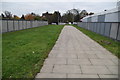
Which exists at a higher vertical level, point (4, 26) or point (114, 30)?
point (4, 26)

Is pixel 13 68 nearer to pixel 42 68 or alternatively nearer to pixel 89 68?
pixel 42 68

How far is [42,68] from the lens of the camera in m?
4.40

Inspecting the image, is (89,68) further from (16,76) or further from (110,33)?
(110,33)

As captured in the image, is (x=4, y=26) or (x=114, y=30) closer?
→ (x=114, y=30)

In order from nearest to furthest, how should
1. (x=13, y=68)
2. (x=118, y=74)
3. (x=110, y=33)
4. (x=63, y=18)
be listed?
(x=118, y=74) < (x=13, y=68) < (x=110, y=33) < (x=63, y=18)

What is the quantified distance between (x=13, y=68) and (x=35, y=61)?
972 millimetres

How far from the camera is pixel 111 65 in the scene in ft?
15.8

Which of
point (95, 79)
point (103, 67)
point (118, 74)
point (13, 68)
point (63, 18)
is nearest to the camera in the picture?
point (95, 79)

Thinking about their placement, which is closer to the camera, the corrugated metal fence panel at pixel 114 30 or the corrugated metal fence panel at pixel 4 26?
the corrugated metal fence panel at pixel 114 30

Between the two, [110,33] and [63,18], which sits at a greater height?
[63,18]

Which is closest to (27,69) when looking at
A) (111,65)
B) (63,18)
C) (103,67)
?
(103,67)

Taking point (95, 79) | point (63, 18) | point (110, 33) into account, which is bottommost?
point (95, 79)

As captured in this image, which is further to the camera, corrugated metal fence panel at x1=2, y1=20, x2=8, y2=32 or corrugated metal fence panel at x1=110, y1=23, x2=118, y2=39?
corrugated metal fence panel at x1=2, y1=20, x2=8, y2=32

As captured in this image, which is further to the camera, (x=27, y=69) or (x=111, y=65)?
(x=111, y=65)
